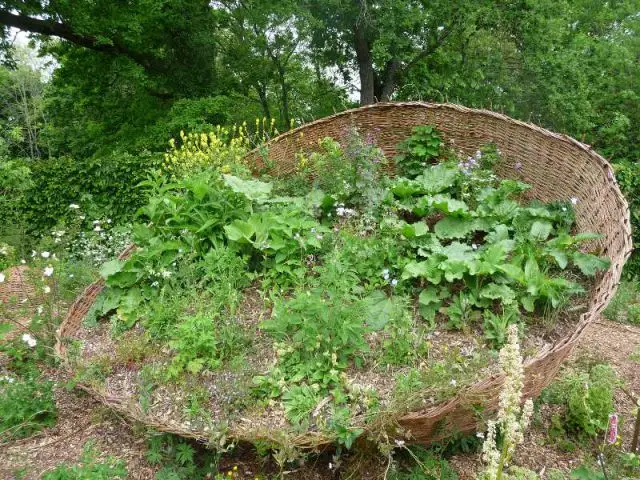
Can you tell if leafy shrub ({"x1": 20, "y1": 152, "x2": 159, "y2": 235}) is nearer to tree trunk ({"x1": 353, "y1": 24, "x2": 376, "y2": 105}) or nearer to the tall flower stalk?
tree trunk ({"x1": 353, "y1": 24, "x2": 376, "y2": 105})

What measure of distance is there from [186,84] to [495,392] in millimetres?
10415

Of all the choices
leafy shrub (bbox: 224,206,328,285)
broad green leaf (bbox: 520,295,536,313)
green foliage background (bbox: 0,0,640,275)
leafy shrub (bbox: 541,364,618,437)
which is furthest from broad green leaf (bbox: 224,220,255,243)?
green foliage background (bbox: 0,0,640,275)

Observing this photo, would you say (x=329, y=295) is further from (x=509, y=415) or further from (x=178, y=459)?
(x=509, y=415)

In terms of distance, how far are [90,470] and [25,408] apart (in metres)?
0.81

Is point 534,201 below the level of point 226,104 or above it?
below

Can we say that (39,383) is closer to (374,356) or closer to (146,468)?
(146,468)

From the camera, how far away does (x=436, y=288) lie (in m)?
3.05

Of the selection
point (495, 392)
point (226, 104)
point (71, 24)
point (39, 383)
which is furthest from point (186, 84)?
point (495, 392)

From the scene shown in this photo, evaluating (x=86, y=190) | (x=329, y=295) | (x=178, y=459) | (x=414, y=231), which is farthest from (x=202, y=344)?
(x=86, y=190)

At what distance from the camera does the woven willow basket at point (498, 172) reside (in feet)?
7.10

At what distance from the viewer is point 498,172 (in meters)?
4.07

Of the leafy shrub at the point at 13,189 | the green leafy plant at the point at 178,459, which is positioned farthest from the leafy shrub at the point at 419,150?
the leafy shrub at the point at 13,189

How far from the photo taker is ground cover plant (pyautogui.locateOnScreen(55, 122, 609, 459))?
245cm

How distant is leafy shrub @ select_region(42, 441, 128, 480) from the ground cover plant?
1.10ft
